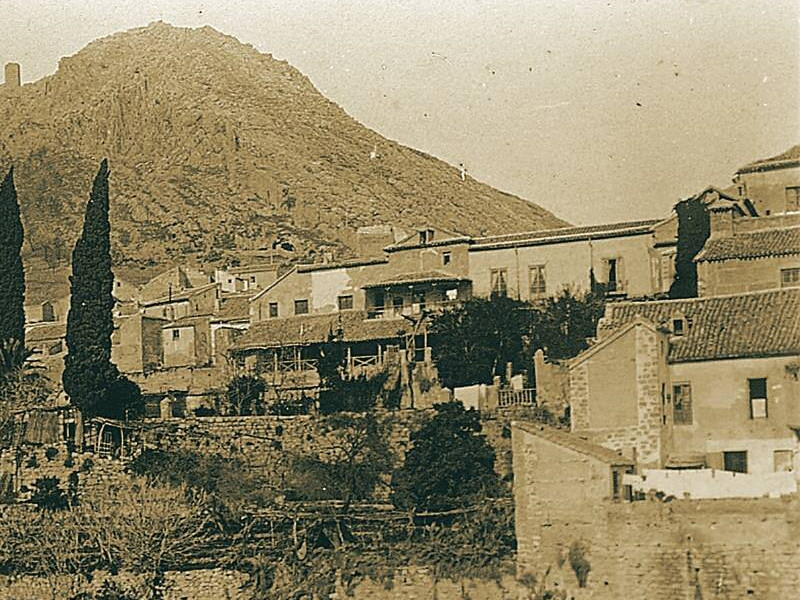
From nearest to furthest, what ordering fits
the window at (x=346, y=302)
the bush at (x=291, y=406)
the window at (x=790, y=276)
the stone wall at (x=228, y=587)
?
1. the stone wall at (x=228, y=587)
2. the window at (x=790, y=276)
3. the bush at (x=291, y=406)
4. the window at (x=346, y=302)

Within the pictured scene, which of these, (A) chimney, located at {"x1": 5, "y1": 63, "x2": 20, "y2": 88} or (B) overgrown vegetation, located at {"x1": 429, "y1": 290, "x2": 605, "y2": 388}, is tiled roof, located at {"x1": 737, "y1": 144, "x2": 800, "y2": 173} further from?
(A) chimney, located at {"x1": 5, "y1": 63, "x2": 20, "y2": 88}

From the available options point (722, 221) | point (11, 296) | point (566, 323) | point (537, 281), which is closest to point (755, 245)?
point (722, 221)

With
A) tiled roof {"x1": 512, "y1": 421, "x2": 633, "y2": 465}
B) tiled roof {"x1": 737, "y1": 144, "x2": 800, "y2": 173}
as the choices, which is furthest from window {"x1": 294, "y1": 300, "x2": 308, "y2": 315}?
tiled roof {"x1": 512, "y1": 421, "x2": 633, "y2": 465}

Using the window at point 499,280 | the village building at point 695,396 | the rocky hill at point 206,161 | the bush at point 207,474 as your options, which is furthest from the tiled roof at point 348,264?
the rocky hill at point 206,161

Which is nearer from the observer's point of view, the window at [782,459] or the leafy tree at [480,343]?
the window at [782,459]

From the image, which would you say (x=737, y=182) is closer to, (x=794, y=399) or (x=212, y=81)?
(x=794, y=399)

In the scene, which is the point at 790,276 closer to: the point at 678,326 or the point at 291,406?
the point at 678,326

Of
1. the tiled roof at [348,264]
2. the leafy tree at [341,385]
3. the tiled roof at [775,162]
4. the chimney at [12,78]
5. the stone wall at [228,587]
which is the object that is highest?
the chimney at [12,78]

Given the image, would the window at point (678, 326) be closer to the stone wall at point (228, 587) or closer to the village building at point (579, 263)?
the stone wall at point (228, 587)
